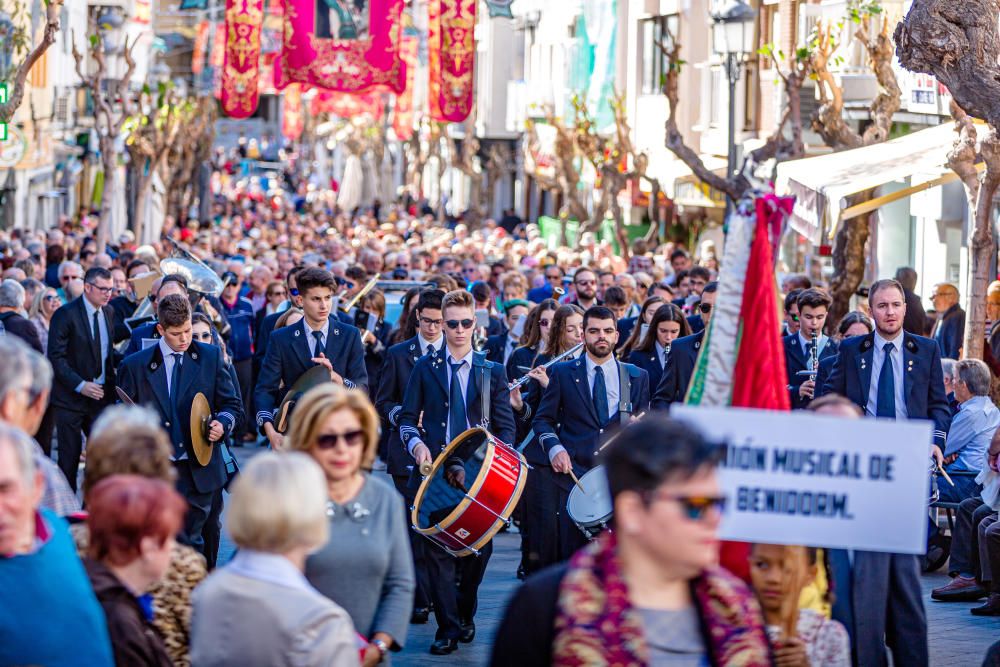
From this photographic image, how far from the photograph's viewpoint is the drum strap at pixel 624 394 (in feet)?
36.1

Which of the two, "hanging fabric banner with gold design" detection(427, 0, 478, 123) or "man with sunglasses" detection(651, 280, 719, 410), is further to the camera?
"hanging fabric banner with gold design" detection(427, 0, 478, 123)

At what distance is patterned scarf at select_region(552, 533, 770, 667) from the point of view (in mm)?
4441

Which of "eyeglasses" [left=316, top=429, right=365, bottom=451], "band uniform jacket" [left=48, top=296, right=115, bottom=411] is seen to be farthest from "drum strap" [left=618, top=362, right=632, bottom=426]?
A: "eyeglasses" [left=316, top=429, right=365, bottom=451]

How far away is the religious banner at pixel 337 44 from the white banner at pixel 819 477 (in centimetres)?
2422

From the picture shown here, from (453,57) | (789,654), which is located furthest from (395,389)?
(453,57)

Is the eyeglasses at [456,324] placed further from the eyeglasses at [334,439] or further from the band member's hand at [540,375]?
the eyeglasses at [334,439]

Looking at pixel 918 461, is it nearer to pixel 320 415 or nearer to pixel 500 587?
pixel 320 415

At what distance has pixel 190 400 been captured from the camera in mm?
10648

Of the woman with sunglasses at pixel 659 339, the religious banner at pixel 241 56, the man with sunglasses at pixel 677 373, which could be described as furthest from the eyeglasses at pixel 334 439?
the religious banner at pixel 241 56

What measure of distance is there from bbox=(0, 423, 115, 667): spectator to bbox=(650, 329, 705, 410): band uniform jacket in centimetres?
739

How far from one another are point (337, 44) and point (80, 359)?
53.3ft

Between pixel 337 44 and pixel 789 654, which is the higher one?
pixel 337 44

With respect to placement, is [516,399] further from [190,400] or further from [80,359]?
[80,359]

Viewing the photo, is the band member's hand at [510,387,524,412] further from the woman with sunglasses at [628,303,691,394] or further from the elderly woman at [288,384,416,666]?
the elderly woman at [288,384,416,666]
